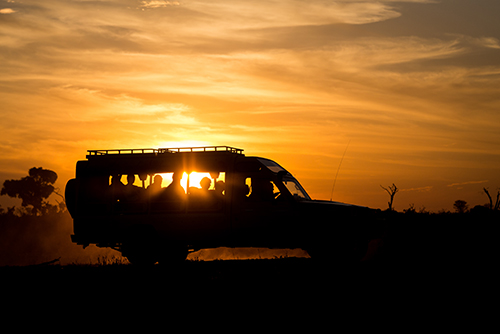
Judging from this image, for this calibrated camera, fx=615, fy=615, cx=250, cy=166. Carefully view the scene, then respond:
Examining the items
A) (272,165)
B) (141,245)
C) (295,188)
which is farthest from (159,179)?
(295,188)

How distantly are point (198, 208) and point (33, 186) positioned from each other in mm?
82642

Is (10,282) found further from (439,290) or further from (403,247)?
(403,247)

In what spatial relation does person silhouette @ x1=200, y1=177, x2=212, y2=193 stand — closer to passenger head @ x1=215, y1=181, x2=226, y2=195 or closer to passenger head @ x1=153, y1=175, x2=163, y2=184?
passenger head @ x1=215, y1=181, x2=226, y2=195

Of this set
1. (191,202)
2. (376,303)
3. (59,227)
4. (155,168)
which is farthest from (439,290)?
(59,227)

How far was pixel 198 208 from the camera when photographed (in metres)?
15.7

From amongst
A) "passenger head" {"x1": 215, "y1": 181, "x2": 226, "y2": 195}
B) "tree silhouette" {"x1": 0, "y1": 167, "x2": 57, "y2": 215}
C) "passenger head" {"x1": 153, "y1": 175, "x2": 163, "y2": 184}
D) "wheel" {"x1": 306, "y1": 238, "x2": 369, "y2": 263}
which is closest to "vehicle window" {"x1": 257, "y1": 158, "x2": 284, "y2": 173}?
"passenger head" {"x1": 215, "y1": 181, "x2": 226, "y2": 195}

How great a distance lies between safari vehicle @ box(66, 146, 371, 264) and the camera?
14.3 m

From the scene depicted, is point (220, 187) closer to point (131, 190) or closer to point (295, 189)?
point (295, 189)

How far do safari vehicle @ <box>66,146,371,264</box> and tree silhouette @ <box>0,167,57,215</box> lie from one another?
79373 millimetres

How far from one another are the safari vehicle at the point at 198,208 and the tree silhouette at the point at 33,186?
260 feet

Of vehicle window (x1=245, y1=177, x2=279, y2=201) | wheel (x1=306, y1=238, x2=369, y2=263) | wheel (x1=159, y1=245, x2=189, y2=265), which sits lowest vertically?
wheel (x1=159, y1=245, x2=189, y2=265)

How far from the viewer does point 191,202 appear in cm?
1578

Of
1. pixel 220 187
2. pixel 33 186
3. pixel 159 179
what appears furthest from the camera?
pixel 33 186

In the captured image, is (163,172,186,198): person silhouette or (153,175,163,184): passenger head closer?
(163,172,186,198): person silhouette
